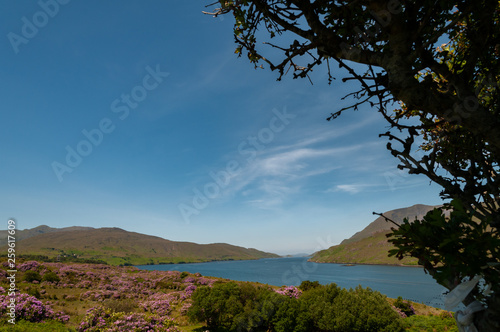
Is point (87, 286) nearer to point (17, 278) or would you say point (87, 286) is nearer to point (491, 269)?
point (17, 278)

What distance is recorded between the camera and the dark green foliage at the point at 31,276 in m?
31.5

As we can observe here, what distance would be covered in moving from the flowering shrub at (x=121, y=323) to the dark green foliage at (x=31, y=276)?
31.4 meters

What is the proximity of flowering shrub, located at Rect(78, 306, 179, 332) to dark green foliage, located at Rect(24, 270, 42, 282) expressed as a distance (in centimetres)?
3136

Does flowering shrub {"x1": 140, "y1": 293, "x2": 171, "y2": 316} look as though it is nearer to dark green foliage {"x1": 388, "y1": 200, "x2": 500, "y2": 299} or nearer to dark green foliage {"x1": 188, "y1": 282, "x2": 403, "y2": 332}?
dark green foliage {"x1": 188, "y1": 282, "x2": 403, "y2": 332}

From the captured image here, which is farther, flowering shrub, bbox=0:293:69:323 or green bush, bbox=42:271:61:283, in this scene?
green bush, bbox=42:271:61:283

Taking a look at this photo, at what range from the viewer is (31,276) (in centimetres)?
3183

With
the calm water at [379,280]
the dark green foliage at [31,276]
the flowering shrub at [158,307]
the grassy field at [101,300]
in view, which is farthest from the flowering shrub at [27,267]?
the calm water at [379,280]

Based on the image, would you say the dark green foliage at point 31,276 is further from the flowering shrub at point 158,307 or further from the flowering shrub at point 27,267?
the flowering shrub at point 158,307

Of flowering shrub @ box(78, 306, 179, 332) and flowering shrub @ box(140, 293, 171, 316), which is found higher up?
flowering shrub @ box(78, 306, 179, 332)

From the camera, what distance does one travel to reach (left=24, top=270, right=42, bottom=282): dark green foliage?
3149 cm

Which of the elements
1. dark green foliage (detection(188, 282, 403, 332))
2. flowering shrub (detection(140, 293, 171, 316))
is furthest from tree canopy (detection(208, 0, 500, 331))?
flowering shrub (detection(140, 293, 171, 316))

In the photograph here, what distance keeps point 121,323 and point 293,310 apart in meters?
13.1

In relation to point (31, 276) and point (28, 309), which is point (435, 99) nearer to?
point (28, 309)

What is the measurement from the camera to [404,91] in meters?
2.55
